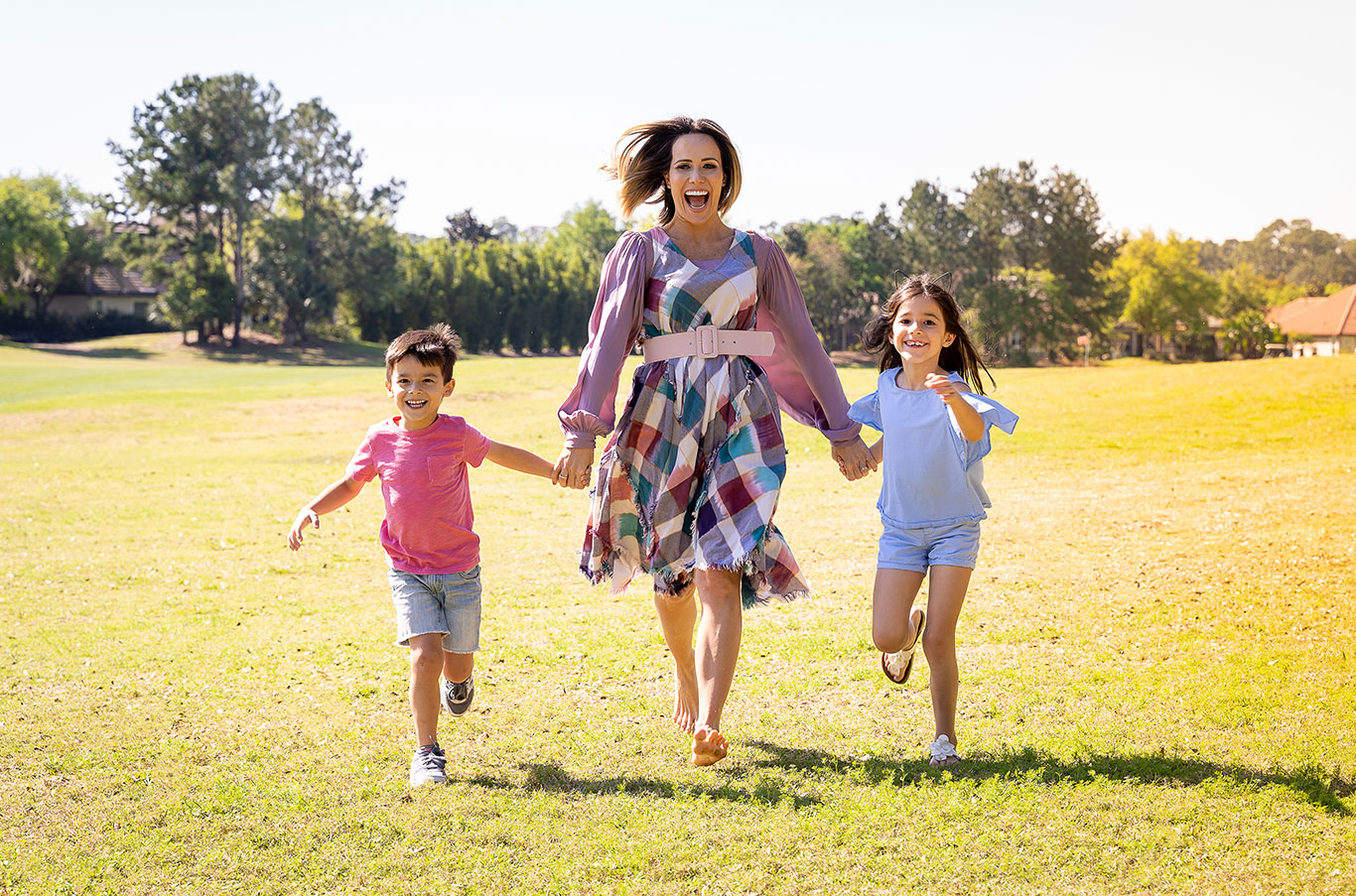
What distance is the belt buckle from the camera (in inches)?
186

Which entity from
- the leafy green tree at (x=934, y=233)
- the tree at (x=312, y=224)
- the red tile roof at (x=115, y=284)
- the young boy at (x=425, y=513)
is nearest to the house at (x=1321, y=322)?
the leafy green tree at (x=934, y=233)

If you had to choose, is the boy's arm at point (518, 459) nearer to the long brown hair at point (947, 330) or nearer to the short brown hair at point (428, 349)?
the short brown hair at point (428, 349)

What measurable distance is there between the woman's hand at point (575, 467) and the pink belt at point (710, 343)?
1.58 feet

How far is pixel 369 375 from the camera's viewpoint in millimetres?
36281

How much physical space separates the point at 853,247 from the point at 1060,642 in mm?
88343

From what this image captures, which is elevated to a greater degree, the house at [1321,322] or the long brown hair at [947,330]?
the house at [1321,322]

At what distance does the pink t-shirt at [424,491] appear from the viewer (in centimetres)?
473

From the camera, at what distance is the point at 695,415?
474 cm

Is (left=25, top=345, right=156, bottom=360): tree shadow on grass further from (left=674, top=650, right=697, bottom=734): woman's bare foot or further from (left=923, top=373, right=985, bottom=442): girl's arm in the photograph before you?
(left=923, top=373, right=985, bottom=442): girl's arm

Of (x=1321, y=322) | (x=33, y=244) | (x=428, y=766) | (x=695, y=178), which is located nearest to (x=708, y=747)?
(x=428, y=766)

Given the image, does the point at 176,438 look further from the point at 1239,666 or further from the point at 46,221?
the point at 46,221

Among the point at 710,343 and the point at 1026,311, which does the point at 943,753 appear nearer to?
the point at 710,343

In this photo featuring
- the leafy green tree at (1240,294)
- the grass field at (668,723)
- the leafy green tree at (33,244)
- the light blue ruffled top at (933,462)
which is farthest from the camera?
the leafy green tree at (1240,294)

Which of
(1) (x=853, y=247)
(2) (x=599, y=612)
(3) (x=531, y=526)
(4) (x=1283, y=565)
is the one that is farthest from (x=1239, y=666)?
(1) (x=853, y=247)
